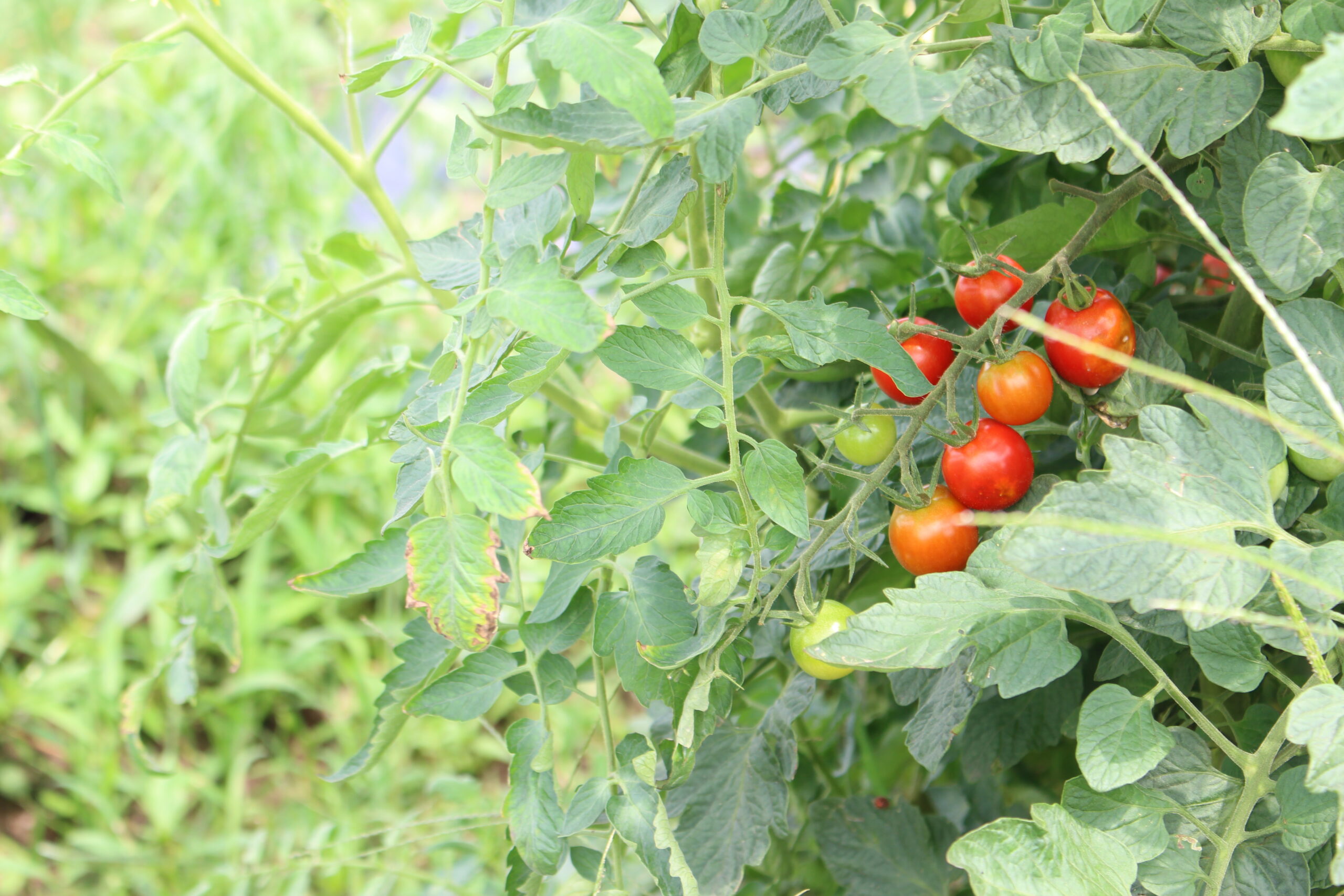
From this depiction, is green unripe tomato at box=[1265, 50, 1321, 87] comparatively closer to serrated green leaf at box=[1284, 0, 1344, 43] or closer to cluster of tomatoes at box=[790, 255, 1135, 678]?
serrated green leaf at box=[1284, 0, 1344, 43]

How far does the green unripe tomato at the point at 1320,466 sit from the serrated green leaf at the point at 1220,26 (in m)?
0.19

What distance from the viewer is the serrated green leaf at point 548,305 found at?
0.41 meters

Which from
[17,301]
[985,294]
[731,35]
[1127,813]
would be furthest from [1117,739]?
[17,301]

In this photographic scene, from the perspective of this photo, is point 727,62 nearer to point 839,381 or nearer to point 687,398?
point 687,398

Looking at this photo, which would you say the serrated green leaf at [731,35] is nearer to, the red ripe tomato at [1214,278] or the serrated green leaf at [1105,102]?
the serrated green leaf at [1105,102]

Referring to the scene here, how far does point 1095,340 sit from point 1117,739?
21 centimetres

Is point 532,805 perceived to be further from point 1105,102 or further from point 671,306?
point 1105,102

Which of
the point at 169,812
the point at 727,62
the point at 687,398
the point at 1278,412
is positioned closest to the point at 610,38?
the point at 727,62

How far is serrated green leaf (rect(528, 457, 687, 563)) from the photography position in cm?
47

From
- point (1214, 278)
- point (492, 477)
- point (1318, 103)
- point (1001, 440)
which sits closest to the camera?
point (1318, 103)

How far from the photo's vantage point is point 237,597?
161cm

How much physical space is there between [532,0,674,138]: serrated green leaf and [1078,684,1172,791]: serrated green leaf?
0.31m

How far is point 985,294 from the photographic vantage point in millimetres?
570

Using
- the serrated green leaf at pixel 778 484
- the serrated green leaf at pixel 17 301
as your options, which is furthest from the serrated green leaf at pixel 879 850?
the serrated green leaf at pixel 17 301
